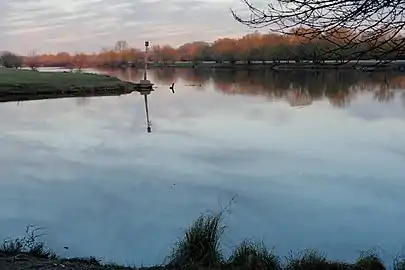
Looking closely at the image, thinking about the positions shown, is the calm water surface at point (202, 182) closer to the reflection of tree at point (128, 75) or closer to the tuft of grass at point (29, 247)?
the tuft of grass at point (29, 247)

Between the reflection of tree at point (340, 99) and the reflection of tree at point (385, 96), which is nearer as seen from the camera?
the reflection of tree at point (340, 99)

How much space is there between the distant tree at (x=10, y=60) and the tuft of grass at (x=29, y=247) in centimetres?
6405

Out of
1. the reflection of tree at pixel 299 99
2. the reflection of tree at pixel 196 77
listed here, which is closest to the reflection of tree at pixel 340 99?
the reflection of tree at pixel 299 99

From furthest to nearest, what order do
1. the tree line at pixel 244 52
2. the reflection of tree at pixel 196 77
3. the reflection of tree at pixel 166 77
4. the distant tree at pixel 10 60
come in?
the distant tree at pixel 10 60 → the reflection of tree at pixel 166 77 → the reflection of tree at pixel 196 77 → the tree line at pixel 244 52

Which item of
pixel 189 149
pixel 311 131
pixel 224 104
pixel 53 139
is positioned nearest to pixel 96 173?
pixel 189 149

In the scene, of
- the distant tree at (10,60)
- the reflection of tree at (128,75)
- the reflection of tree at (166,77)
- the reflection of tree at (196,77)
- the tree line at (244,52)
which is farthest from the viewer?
the distant tree at (10,60)

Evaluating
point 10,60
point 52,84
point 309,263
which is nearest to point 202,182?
point 309,263

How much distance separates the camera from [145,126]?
52.2 ft

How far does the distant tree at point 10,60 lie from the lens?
65.9 metres

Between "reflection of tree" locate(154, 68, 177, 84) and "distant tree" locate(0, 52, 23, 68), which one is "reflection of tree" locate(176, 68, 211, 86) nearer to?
"reflection of tree" locate(154, 68, 177, 84)

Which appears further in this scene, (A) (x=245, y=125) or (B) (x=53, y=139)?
(A) (x=245, y=125)

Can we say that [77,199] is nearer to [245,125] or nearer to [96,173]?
[96,173]

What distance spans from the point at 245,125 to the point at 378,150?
5.00 m

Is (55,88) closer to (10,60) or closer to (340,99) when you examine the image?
(340,99)
